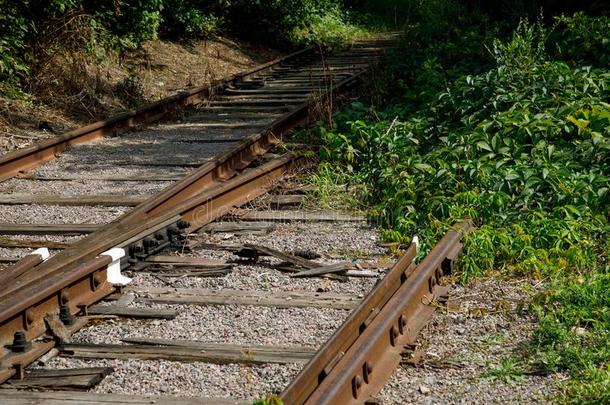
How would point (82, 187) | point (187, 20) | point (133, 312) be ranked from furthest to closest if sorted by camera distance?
point (187, 20)
point (82, 187)
point (133, 312)

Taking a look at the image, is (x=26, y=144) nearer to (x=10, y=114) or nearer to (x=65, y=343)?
(x=10, y=114)

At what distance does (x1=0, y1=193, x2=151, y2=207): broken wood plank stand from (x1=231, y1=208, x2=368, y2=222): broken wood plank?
93 cm

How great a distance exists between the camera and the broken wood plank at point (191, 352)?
4434mm

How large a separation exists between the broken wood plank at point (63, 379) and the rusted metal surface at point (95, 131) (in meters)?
4.91

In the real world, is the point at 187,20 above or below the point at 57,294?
above

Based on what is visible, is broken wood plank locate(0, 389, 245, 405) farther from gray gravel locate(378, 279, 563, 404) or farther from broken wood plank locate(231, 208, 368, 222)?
broken wood plank locate(231, 208, 368, 222)

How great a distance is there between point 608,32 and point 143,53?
8.81 m

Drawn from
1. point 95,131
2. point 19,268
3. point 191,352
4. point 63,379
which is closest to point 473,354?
point 191,352

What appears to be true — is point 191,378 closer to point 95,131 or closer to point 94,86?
point 95,131

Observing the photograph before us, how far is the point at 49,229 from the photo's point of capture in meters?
6.93

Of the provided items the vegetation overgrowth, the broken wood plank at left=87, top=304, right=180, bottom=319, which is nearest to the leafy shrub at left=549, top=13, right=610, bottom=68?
the broken wood plank at left=87, top=304, right=180, bottom=319

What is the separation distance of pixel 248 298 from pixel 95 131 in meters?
6.20

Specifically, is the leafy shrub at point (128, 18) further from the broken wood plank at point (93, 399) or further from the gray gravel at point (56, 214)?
the broken wood plank at point (93, 399)

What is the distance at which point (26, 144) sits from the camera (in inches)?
419
